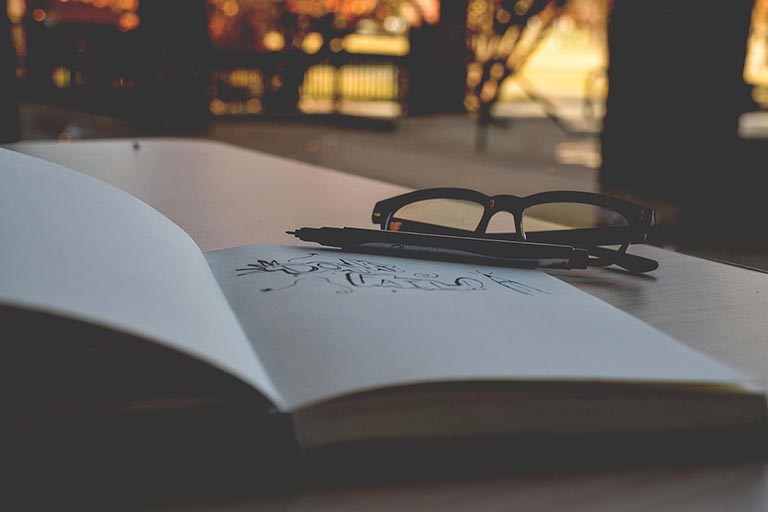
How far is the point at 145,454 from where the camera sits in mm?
311

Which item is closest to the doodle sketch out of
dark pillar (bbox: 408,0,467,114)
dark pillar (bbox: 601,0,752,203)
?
dark pillar (bbox: 601,0,752,203)

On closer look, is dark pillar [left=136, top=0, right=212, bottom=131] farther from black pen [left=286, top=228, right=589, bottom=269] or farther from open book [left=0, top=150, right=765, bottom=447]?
open book [left=0, top=150, right=765, bottom=447]

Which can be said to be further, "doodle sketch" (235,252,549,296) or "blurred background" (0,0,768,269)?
"blurred background" (0,0,768,269)

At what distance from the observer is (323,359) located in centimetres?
34

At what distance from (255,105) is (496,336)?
7.31m

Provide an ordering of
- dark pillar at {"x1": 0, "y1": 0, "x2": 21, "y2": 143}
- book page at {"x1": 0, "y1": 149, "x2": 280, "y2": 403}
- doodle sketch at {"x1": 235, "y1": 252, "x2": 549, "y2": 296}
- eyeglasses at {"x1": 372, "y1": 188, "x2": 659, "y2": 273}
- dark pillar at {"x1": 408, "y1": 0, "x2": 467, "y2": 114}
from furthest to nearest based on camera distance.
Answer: dark pillar at {"x1": 408, "y1": 0, "x2": 467, "y2": 114} → dark pillar at {"x1": 0, "y1": 0, "x2": 21, "y2": 143} → eyeglasses at {"x1": 372, "y1": 188, "x2": 659, "y2": 273} → doodle sketch at {"x1": 235, "y1": 252, "x2": 549, "y2": 296} → book page at {"x1": 0, "y1": 149, "x2": 280, "y2": 403}

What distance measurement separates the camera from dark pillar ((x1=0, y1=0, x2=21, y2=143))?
218cm

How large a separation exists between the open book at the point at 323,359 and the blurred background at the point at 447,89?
6.52ft

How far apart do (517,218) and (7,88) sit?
2010 mm

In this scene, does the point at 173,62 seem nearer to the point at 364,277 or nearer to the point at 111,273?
the point at 364,277

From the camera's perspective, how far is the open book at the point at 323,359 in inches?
12.1

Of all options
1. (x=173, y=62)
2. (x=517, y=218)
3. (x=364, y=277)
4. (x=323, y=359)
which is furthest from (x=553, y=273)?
(x=173, y=62)

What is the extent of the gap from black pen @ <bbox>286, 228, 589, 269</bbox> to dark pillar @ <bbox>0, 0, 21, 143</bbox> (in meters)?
1.83

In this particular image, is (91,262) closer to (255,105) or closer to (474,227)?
(474,227)
